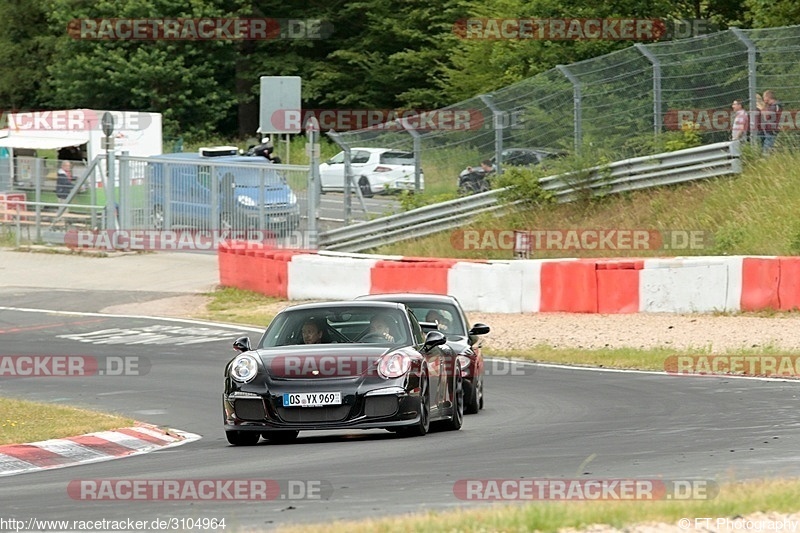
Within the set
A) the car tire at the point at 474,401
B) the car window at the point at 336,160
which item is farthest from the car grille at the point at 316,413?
the car window at the point at 336,160

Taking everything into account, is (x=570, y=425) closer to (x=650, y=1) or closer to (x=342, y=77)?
(x=650, y=1)

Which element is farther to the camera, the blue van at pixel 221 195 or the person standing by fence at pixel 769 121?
the blue van at pixel 221 195

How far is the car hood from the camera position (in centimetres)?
1194

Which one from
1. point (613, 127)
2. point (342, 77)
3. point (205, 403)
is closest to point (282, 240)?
point (613, 127)

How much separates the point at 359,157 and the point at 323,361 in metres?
18.7

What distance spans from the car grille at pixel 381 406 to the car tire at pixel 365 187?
1898 cm

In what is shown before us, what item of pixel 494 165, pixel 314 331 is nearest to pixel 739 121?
pixel 494 165

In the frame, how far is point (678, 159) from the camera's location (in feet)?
91.0

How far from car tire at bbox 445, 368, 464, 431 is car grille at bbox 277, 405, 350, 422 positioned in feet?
5.80

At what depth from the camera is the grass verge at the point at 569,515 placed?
7.24 meters

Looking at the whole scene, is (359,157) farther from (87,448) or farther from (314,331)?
(87,448)

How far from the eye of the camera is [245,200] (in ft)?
106

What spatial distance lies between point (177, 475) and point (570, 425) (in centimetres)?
425

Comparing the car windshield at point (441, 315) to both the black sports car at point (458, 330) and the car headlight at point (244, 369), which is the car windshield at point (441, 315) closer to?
the black sports car at point (458, 330)
